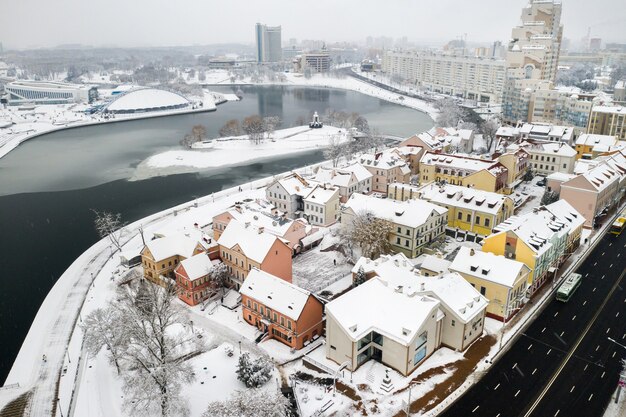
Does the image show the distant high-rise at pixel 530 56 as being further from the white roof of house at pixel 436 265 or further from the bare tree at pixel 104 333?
the bare tree at pixel 104 333

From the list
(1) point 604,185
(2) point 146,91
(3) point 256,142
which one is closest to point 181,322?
(1) point 604,185

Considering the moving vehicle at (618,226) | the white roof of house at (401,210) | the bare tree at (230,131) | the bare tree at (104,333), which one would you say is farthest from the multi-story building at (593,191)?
the bare tree at (230,131)

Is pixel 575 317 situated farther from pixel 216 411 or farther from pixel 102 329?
pixel 102 329

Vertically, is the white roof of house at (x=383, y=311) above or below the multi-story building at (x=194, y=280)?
above

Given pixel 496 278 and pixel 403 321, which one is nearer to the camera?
pixel 403 321

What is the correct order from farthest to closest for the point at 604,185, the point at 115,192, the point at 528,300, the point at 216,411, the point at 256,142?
the point at 256,142, the point at 115,192, the point at 604,185, the point at 528,300, the point at 216,411

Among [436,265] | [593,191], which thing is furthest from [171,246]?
[593,191]

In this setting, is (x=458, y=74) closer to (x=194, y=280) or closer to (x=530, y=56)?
(x=530, y=56)
